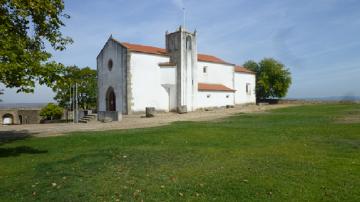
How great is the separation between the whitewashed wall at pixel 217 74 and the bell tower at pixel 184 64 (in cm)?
501

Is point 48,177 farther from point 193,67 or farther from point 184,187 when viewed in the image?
point 193,67

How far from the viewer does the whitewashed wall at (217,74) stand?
4502cm

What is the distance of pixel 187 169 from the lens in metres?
8.53

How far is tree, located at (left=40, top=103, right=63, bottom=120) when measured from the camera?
43688mm

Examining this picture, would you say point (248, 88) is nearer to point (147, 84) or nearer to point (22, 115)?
point (147, 84)

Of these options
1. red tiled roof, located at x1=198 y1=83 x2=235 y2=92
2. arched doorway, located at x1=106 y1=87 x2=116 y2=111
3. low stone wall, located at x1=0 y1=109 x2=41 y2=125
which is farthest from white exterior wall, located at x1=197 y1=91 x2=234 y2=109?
low stone wall, located at x1=0 y1=109 x2=41 y2=125

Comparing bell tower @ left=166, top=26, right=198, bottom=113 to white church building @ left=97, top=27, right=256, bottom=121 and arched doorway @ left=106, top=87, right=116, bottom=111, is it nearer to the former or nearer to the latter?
white church building @ left=97, top=27, right=256, bottom=121

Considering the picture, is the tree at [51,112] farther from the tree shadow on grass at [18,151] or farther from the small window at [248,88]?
the tree shadow on grass at [18,151]

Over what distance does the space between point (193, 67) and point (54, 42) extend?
1065 inches

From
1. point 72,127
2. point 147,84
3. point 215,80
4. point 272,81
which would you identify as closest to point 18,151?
point 72,127

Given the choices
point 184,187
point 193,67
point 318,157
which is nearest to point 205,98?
point 193,67

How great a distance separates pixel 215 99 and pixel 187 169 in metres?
35.3

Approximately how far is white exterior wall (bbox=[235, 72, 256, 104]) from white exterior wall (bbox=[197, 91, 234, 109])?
15.2 ft

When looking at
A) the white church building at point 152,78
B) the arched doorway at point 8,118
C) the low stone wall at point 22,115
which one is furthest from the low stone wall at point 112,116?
the arched doorway at point 8,118
